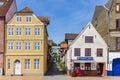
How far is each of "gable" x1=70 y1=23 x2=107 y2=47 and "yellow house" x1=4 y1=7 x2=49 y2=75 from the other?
20.3 feet

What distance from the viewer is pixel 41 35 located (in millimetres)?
63188

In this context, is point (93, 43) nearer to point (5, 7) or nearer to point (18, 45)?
point (18, 45)

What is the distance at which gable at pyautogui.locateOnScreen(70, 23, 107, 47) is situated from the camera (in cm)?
6331

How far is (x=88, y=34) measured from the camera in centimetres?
6344

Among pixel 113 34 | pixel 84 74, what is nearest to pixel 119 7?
pixel 113 34

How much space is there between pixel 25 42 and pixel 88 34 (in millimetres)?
11205

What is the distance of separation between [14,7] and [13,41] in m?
12.4

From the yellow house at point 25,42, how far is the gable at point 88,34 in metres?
6.18

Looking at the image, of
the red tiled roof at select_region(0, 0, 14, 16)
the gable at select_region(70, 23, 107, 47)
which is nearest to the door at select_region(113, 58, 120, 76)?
the gable at select_region(70, 23, 107, 47)

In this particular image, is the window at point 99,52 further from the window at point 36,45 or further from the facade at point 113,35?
the window at point 36,45

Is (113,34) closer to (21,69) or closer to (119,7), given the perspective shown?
(119,7)

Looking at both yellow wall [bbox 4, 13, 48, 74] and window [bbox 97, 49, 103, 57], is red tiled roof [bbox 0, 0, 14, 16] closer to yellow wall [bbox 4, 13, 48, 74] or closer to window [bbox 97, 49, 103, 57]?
yellow wall [bbox 4, 13, 48, 74]

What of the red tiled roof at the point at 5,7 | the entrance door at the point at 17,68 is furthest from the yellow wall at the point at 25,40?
the red tiled roof at the point at 5,7

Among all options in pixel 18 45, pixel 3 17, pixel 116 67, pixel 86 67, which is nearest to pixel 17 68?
pixel 18 45
